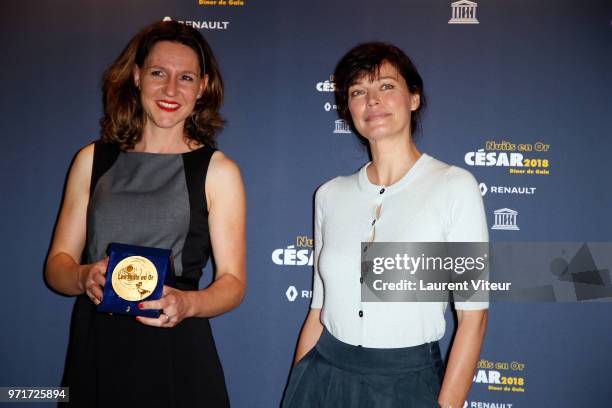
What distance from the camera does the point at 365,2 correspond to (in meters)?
2.24

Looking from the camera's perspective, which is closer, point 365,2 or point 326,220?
point 326,220

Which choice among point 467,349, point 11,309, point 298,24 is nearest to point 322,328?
point 467,349

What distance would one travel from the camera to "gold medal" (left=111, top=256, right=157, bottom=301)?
4.00ft

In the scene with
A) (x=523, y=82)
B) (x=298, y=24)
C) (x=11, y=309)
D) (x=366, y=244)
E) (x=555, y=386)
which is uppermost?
(x=298, y=24)

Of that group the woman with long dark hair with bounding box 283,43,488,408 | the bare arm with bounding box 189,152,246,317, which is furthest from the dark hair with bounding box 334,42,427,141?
the bare arm with bounding box 189,152,246,317

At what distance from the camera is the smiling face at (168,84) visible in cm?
154

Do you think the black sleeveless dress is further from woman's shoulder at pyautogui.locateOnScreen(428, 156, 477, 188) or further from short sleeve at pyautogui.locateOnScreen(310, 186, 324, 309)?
woman's shoulder at pyautogui.locateOnScreen(428, 156, 477, 188)

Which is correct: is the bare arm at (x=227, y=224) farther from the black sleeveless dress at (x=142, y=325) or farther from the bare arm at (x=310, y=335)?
the bare arm at (x=310, y=335)

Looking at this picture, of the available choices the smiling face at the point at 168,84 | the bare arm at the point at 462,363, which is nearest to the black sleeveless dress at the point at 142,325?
the smiling face at the point at 168,84

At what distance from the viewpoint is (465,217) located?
1.39 m

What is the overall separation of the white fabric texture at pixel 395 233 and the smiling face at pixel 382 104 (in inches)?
5.9

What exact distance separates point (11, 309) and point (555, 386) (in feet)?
8.60

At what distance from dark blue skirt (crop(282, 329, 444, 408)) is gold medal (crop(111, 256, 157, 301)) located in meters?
0.62

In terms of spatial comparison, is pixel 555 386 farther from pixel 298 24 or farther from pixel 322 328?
pixel 298 24
